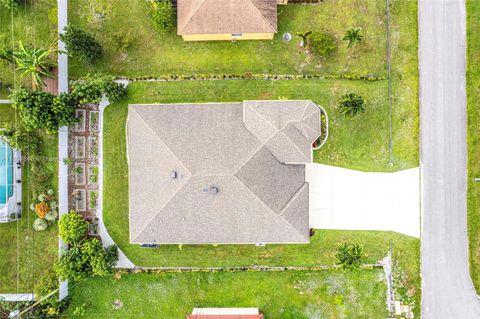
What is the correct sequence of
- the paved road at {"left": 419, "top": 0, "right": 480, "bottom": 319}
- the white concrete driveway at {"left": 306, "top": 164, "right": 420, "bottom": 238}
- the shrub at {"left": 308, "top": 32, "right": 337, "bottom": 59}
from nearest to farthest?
1. the shrub at {"left": 308, "top": 32, "right": 337, "bottom": 59}
2. the paved road at {"left": 419, "top": 0, "right": 480, "bottom": 319}
3. the white concrete driveway at {"left": 306, "top": 164, "right": 420, "bottom": 238}

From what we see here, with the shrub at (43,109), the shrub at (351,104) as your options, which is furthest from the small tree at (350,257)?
the shrub at (43,109)

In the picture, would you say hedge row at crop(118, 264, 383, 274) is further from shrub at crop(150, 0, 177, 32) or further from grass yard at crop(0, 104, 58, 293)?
shrub at crop(150, 0, 177, 32)

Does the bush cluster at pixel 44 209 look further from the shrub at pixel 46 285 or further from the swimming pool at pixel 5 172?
the shrub at pixel 46 285

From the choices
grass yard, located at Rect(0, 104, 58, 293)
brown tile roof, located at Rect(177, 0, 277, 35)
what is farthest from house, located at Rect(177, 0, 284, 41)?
grass yard, located at Rect(0, 104, 58, 293)

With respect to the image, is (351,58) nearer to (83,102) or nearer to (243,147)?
(243,147)

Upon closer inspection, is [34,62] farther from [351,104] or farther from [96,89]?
[351,104]

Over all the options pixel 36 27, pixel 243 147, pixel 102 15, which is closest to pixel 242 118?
pixel 243 147

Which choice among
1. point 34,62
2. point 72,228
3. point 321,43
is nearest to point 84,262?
point 72,228
